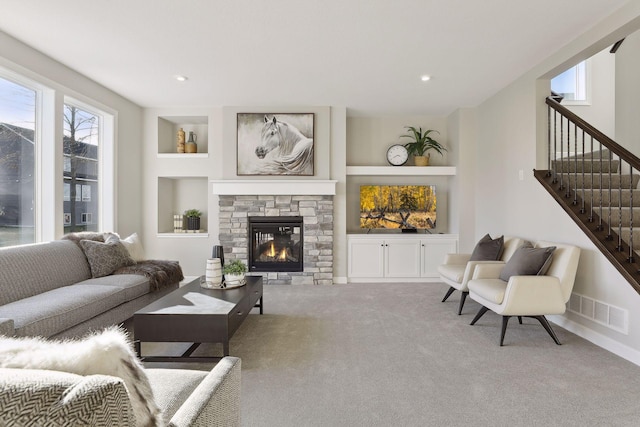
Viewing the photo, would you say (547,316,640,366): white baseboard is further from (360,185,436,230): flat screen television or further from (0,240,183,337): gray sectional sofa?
(0,240,183,337): gray sectional sofa

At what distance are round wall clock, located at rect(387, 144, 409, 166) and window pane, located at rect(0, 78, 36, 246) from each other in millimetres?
4560

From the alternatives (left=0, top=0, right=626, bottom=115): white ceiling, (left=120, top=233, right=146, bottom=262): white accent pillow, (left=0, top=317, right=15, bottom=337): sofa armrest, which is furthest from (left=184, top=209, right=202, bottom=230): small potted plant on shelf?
(left=0, top=317, right=15, bottom=337): sofa armrest

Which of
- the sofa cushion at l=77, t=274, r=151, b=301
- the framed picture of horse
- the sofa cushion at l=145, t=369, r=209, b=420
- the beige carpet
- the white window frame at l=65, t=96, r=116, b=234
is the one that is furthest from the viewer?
the framed picture of horse

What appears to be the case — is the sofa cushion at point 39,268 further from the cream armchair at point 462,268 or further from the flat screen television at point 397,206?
the flat screen television at point 397,206

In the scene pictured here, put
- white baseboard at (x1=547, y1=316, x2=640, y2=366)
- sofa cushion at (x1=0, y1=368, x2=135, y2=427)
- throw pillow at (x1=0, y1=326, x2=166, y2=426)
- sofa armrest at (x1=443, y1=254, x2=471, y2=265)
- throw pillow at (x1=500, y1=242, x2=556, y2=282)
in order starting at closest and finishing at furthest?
sofa cushion at (x1=0, y1=368, x2=135, y2=427), throw pillow at (x1=0, y1=326, x2=166, y2=426), white baseboard at (x1=547, y1=316, x2=640, y2=366), throw pillow at (x1=500, y1=242, x2=556, y2=282), sofa armrest at (x1=443, y1=254, x2=471, y2=265)

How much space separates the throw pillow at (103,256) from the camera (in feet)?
11.7

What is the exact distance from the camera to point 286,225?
5.35m

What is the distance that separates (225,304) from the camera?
8.71 ft

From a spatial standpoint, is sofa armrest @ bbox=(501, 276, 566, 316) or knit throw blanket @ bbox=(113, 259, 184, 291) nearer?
sofa armrest @ bbox=(501, 276, 566, 316)

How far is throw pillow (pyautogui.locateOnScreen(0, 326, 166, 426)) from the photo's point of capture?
2.58 ft

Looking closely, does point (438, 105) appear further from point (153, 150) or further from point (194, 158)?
point (153, 150)

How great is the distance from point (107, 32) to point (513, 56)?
147 inches

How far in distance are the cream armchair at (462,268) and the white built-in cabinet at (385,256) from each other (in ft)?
3.52

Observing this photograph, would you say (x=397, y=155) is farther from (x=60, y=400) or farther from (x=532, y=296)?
(x=60, y=400)
